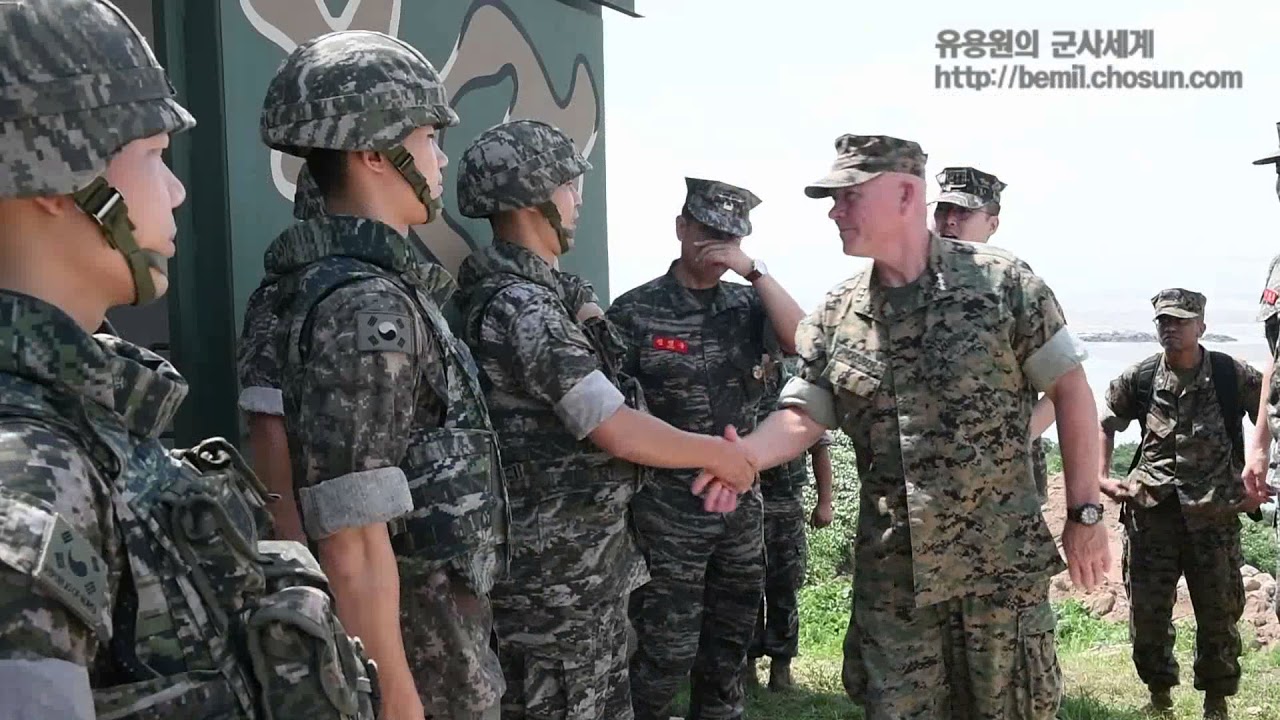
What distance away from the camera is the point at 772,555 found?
5.58m

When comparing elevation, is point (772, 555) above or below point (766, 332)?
below

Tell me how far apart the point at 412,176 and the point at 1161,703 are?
467cm

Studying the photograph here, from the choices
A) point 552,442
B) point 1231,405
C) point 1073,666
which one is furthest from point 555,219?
point 1073,666

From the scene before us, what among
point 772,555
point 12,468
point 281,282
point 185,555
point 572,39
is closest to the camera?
point 12,468

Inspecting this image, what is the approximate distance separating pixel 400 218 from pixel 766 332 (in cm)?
252

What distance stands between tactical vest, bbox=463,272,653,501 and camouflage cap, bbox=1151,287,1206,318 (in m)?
3.44

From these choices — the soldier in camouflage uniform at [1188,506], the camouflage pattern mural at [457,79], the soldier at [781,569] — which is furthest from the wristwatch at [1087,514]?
the soldier in camouflage uniform at [1188,506]

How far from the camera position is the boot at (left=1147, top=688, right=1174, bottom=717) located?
17.6 feet

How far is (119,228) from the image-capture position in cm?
131

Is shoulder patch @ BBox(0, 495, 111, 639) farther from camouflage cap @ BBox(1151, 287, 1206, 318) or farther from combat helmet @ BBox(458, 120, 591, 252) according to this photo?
camouflage cap @ BBox(1151, 287, 1206, 318)

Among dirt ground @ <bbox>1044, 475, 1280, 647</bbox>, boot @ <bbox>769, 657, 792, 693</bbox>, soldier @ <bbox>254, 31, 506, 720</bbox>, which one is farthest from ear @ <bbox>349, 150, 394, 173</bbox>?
dirt ground @ <bbox>1044, 475, 1280, 647</bbox>

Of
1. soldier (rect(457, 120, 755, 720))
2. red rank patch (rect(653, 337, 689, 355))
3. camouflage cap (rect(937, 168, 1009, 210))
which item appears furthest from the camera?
camouflage cap (rect(937, 168, 1009, 210))

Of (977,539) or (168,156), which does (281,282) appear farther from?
(977,539)

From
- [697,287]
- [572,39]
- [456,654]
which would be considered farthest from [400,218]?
[572,39]
